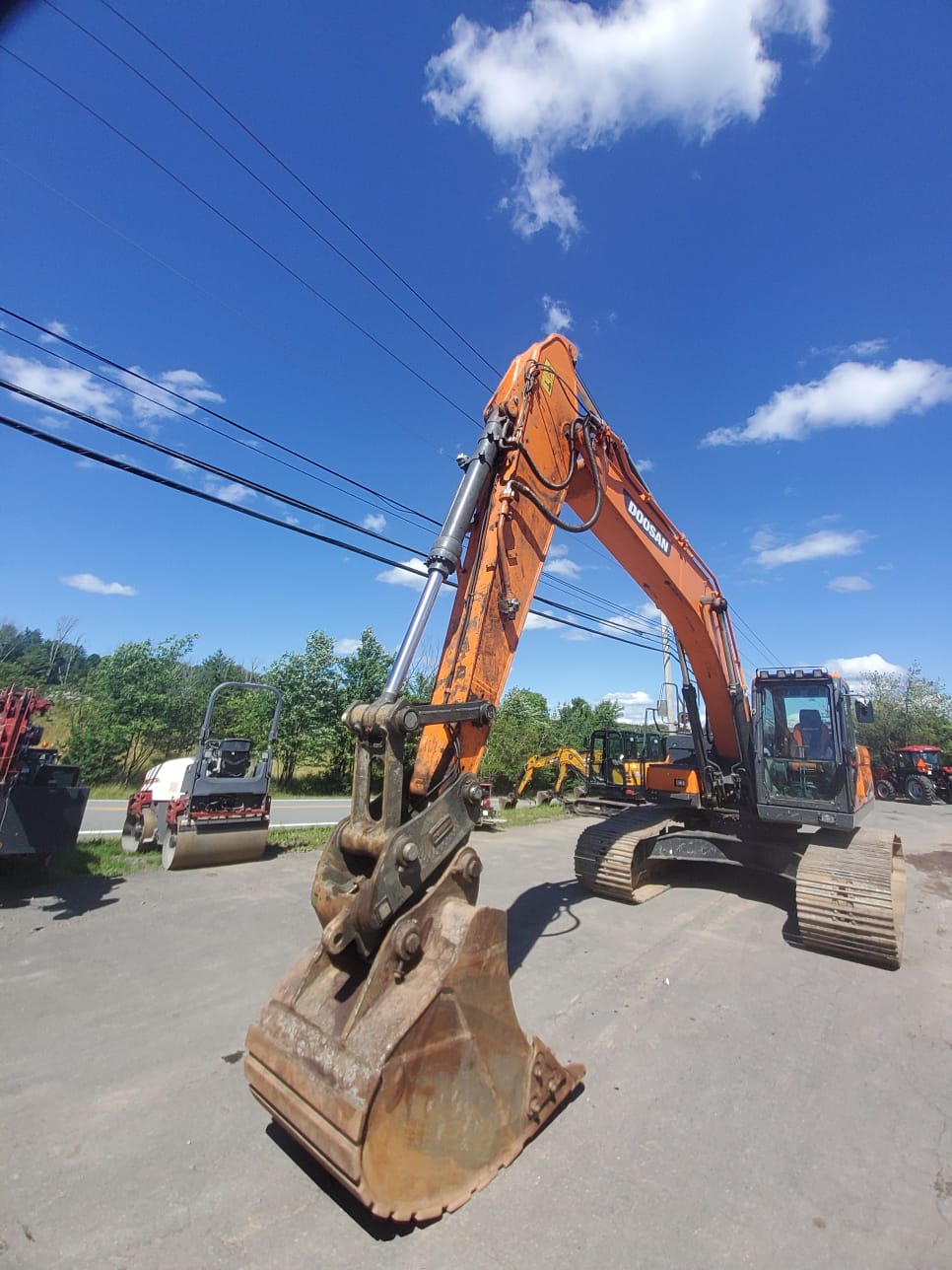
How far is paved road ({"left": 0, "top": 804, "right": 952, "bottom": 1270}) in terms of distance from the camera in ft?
7.37

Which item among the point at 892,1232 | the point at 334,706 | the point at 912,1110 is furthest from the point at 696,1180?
the point at 334,706

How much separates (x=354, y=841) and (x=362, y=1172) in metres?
1.19

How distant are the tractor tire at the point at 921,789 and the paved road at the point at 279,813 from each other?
2519 cm

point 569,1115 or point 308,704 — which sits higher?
point 308,704

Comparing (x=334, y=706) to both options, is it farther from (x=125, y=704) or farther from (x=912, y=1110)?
(x=912, y=1110)

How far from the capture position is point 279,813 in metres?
15.5

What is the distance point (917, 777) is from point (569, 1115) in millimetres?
30473

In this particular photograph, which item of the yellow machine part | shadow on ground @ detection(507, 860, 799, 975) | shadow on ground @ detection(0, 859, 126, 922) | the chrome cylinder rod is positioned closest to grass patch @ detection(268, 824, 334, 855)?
the yellow machine part

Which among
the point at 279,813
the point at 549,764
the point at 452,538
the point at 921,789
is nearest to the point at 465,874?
the point at 452,538

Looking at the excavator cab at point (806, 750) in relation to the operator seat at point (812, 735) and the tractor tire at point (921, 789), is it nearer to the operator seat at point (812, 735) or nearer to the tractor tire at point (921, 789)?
the operator seat at point (812, 735)

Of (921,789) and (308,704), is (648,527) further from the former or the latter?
(921,789)

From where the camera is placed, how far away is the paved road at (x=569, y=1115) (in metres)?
2.25

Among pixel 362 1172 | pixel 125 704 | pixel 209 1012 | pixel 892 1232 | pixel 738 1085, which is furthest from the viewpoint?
pixel 125 704

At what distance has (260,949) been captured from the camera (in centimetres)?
529
